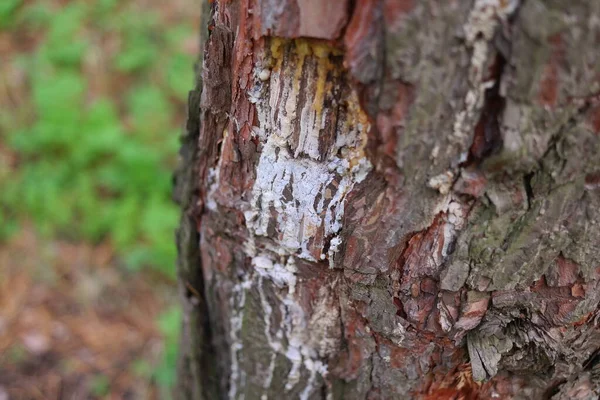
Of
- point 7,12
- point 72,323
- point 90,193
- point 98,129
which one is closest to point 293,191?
point 72,323

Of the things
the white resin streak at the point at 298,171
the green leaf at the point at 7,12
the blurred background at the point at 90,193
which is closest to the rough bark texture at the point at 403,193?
the white resin streak at the point at 298,171

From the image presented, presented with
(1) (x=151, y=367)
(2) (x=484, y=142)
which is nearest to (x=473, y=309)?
(2) (x=484, y=142)

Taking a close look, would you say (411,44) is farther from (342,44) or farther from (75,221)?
(75,221)

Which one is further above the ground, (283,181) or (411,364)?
(283,181)

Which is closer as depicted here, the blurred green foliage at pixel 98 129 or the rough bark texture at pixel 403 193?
the rough bark texture at pixel 403 193

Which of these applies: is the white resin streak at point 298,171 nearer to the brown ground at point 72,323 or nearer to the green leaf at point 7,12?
the brown ground at point 72,323

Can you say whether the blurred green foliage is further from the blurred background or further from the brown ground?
the brown ground
